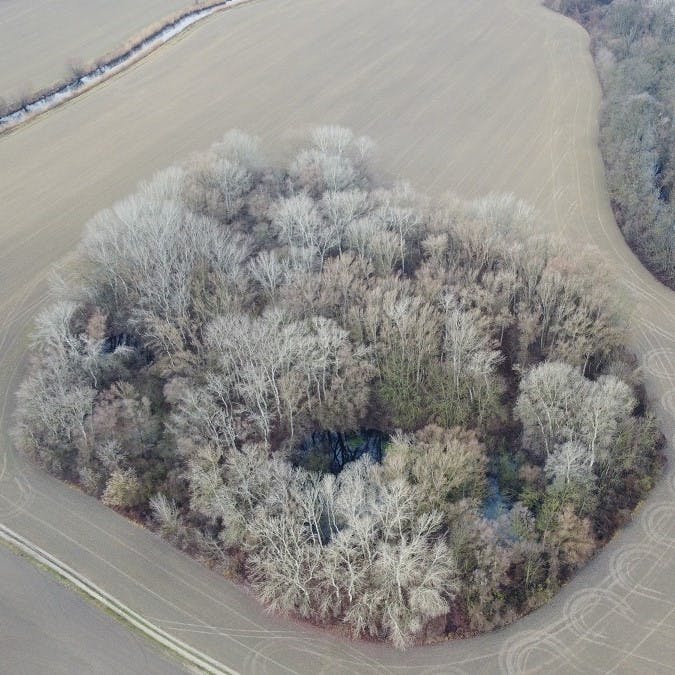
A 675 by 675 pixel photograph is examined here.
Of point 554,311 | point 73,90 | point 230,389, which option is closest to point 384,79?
point 73,90

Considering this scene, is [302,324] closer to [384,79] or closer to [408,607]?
[408,607]

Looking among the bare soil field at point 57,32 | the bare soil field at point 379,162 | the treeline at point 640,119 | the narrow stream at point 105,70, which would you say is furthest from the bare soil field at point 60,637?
the bare soil field at point 57,32

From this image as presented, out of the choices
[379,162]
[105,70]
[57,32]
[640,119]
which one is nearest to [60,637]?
[379,162]

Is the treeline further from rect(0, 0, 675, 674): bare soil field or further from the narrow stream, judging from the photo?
the narrow stream

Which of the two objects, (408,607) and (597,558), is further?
(597,558)

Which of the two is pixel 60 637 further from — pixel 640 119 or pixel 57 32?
pixel 57 32

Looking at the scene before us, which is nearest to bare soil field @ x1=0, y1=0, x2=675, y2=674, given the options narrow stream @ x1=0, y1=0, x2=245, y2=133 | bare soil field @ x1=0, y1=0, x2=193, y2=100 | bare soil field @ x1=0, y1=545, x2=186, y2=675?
bare soil field @ x1=0, y1=545, x2=186, y2=675
